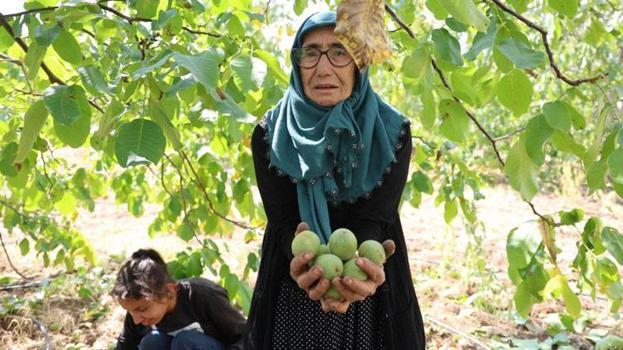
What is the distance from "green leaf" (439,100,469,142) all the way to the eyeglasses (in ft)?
1.27

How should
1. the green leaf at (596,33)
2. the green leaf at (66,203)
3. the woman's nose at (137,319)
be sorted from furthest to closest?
the green leaf at (66,203) → the woman's nose at (137,319) → the green leaf at (596,33)

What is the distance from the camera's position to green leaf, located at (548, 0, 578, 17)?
1624 mm

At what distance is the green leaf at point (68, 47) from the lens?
60.7 inches

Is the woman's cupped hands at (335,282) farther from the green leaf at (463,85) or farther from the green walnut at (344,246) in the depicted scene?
the green leaf at (463,85)

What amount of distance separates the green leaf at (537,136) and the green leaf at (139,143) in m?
0.85

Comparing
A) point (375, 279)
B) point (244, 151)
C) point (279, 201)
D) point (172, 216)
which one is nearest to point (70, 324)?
point (172, 216)

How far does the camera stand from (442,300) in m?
4.72

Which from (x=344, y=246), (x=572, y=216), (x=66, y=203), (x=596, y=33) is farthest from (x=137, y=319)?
(x=596, y=33)

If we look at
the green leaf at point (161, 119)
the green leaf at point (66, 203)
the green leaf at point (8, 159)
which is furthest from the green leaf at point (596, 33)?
the green leaf at point (66, 203)

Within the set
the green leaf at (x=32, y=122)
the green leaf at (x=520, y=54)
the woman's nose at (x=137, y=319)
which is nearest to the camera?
the green leaf at (x=520, y=54)

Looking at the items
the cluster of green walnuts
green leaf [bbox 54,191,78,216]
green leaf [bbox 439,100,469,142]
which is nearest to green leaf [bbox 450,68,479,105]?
green leaf [bbox 439,100,469,142]

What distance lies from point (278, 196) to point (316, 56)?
0.40 m

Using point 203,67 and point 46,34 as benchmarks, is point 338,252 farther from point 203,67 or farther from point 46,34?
point 46,34

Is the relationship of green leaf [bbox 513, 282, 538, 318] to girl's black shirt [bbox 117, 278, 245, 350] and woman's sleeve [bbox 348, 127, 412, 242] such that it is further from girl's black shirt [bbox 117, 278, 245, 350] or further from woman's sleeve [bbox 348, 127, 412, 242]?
girl's black shirt [bbox 117, 278, 245, 350]
